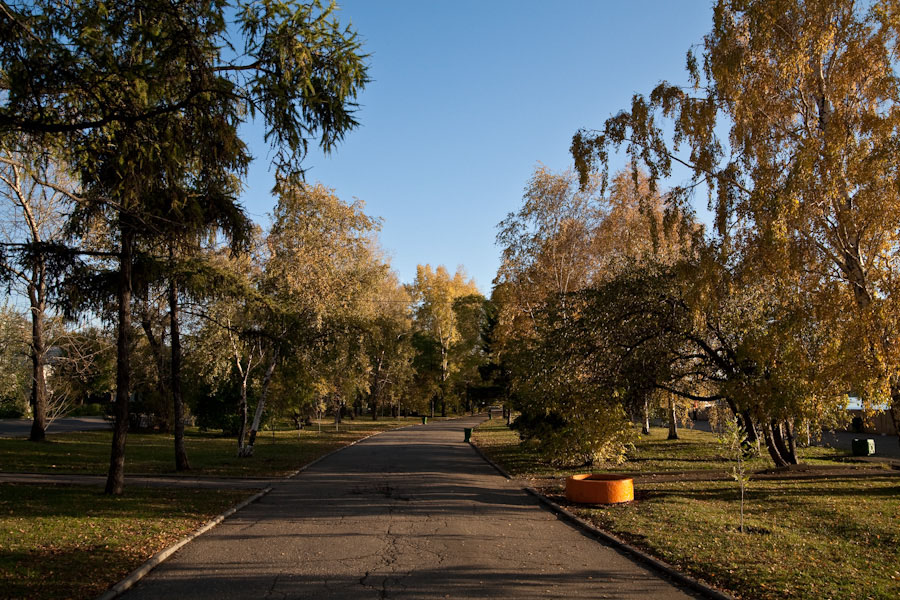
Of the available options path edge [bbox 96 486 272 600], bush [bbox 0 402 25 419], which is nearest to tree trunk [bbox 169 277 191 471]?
path edge [bbox 96 486 272 600]

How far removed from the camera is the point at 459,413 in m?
81.4

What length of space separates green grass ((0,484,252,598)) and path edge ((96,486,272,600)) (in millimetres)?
132

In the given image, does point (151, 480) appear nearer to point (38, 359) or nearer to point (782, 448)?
point (38, 359)

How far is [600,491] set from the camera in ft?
39.6

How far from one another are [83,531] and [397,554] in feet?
15.7

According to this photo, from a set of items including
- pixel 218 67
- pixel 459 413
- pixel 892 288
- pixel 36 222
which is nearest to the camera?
pixel 218 67

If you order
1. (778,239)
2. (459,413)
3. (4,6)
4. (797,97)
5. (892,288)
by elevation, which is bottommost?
(459,413)

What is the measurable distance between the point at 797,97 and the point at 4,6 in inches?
537

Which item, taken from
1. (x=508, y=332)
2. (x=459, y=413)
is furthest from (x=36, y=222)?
(x=459, y=413)

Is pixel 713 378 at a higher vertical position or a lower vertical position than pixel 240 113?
lower

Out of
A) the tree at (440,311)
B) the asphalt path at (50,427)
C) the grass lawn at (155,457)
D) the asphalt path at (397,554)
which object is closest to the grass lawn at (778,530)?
the asphalt path at (397,554)

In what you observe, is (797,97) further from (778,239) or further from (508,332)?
(508,332)

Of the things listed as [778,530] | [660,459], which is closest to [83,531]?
[778,530]

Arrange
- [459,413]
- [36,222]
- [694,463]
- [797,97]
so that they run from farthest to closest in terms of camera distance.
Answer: [459,413] < [36,222] < [694,463] < [797,97]
